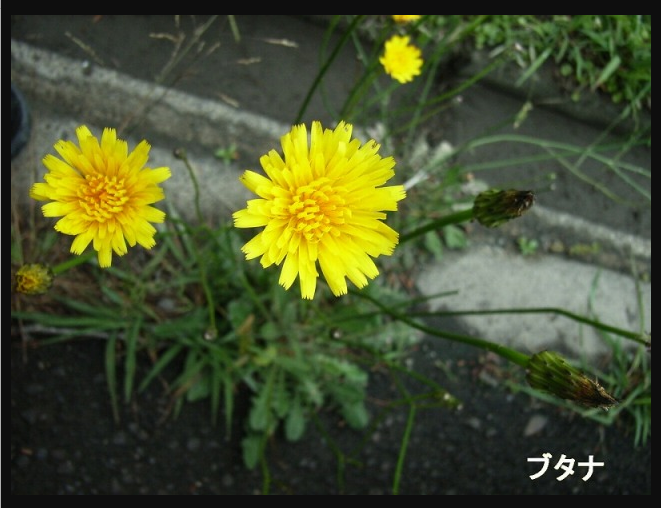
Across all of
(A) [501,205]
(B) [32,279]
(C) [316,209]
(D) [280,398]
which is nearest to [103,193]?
(B) [32,279]

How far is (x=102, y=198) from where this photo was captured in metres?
1.23

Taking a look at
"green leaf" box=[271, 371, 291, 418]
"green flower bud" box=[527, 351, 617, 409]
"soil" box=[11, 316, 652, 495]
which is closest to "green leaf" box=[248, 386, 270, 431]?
"green leaf" box=[271, 371, 291, 418]

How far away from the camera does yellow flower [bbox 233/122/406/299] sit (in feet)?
3.73

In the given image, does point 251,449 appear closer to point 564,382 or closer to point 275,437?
point 275,437

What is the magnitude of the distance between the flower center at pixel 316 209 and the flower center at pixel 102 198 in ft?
1.17

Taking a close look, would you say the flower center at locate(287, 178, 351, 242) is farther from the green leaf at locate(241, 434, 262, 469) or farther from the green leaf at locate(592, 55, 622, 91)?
the green leaf at locate(592, 55, 622, 91)

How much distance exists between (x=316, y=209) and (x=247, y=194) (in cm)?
104

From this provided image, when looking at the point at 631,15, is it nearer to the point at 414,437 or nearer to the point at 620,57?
the point at 620,57

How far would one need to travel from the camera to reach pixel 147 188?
1233 mm

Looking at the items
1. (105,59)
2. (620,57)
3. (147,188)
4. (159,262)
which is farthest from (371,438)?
(620,57)

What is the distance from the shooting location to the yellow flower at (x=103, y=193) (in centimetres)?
122

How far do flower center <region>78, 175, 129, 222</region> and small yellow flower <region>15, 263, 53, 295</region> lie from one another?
154 millimetres

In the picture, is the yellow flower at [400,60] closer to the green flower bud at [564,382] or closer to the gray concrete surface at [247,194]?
the gray concrete surface at [247,194]

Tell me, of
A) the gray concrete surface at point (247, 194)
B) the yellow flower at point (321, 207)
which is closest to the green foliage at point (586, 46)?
the gray concrete surface at point (247, 194)
